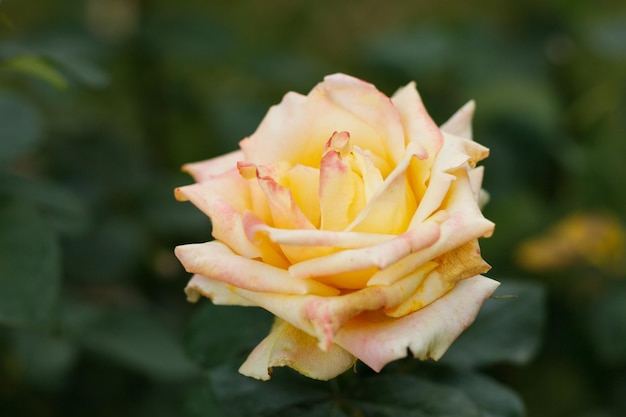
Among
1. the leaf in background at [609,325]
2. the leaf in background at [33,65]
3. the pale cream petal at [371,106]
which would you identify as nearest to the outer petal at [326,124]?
the pale cream petal at [371,106]

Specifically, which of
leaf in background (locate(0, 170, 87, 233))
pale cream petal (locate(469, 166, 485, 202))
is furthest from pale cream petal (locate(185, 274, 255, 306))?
leaf in background (locate(0, 170, 87, 233))

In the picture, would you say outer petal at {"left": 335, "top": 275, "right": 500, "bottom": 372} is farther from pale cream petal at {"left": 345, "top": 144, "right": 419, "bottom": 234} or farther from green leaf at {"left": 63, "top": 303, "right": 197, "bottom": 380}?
green leaf at {"left": 63, "top": 303, "right": 197, "bottom": 380}

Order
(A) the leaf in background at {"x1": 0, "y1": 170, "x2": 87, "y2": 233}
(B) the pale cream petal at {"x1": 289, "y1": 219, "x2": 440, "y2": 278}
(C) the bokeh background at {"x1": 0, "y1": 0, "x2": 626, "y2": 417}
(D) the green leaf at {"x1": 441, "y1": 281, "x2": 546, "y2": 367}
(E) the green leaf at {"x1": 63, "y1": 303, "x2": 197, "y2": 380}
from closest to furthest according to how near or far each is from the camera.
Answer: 1. (B) the pale cream petal at {"x1": 289, "y1": 219, "x2": 440, "y2": 278}
2. (D) the green leaf at {"x1": 441, "y1": 281, "x2": 546, "y2": 367}
3. (A) the leaf in background at {"x1": 0, "y1": 170, "x2": 87, "y2": 233}
4. (C) the bokeh background at {"x1": 0, "y1": 0, "x2": 626, "y2": 417}
5. (E) the green leaf at {"x1": 63, "y1": 303, "x2": 197, "y2": 380}

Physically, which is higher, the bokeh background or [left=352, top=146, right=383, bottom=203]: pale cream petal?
the bokeh background

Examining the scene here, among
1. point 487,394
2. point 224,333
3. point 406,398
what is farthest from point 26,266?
point 487,394

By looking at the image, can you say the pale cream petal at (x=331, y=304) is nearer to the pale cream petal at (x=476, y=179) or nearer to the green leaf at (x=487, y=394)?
the pale cream petal at (x=476, y=179)

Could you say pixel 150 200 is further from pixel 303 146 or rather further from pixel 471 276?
pixel 471 276

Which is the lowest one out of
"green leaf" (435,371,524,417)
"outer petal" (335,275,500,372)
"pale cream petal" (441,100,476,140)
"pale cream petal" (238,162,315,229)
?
"green leaf" (435,371,524,417)
